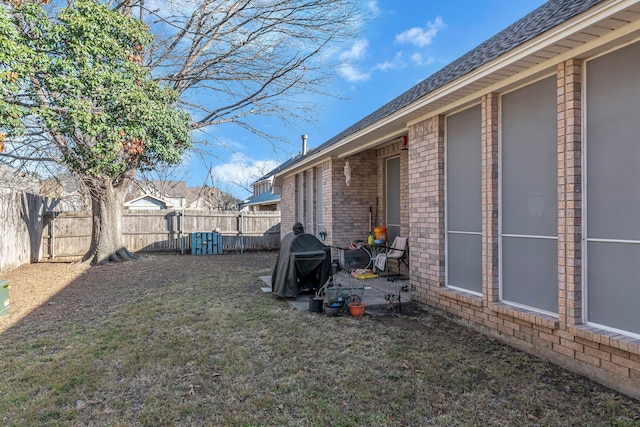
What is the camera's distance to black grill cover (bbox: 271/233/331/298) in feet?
20.7

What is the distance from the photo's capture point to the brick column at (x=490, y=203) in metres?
4.32

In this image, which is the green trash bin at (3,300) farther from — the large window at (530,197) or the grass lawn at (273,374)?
the large window at (530,197)

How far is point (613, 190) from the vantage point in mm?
3152

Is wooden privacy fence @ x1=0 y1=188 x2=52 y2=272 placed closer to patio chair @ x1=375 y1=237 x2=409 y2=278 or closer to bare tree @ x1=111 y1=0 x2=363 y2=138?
bare tree @ x1=111 y1=0 x2=363 y2=138

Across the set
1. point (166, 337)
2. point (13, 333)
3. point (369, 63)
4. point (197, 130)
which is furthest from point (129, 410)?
point (369, 63)

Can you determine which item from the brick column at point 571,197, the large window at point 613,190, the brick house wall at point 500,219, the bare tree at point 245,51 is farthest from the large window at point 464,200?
the bare tree at point 245,51

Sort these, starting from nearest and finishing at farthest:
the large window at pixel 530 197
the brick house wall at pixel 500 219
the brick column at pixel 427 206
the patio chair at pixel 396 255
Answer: the brick house wall at pixel 500 219
the large window at pixel 530 197
the brick column at pixel 427 206
the patio chair at pixel 396 255

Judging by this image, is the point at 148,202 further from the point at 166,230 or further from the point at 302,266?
the point at 302,266

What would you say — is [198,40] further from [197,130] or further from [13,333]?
[13,333]

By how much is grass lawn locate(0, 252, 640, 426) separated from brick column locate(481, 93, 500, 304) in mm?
691

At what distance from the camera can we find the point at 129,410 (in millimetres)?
2938

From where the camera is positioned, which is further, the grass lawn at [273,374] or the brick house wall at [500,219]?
the brick house wall at [500,219]

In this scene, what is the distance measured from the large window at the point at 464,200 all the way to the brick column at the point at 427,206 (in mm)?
115

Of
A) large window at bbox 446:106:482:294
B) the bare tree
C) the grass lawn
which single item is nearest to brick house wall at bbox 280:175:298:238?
the bare tree
